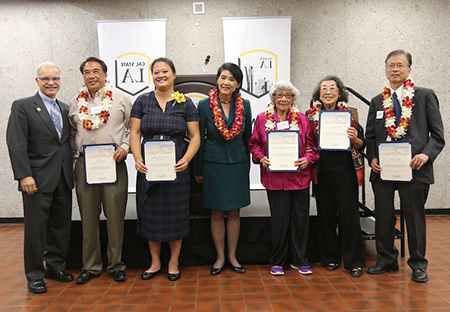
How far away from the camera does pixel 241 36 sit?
15.7ft

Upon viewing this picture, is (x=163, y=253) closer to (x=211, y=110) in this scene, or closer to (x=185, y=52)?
(x=211, y=110)

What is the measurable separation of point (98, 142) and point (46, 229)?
0.87 meters

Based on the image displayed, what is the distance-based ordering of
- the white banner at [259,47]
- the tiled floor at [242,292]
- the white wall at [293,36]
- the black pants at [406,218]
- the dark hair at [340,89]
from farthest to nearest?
the white wall at [293,36] → the white banner at [259,47] → the dark hair at [340,89] → the black pants at [406,218] → the tiled floor at [242,292]

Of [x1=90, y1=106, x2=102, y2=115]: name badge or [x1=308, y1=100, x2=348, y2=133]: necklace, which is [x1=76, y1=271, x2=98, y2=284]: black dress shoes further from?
[x1=308, y1=100, x2=348, y2=133]: necklace

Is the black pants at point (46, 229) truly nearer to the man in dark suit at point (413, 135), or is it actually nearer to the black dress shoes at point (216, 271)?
the black dress shoes at point (216, 271)

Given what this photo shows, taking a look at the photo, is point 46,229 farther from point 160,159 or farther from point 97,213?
point 160,159

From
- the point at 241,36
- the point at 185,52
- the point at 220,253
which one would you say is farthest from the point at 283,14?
the point at 220,253

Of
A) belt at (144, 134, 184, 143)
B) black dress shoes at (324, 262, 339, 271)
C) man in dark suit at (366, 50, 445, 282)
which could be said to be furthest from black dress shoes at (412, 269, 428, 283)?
belt at (144, 134, 184, 143)

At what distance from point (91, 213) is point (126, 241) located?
0.49 m

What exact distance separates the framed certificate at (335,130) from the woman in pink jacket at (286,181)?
141 millimetres

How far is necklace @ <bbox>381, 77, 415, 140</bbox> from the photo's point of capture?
270 cm

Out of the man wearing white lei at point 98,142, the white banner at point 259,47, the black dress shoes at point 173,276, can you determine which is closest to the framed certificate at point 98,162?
the man wearing white lei at point 98,142

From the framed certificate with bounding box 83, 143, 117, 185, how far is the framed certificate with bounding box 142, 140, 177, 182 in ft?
1.08

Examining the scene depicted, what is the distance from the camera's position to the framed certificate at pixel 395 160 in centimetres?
269
